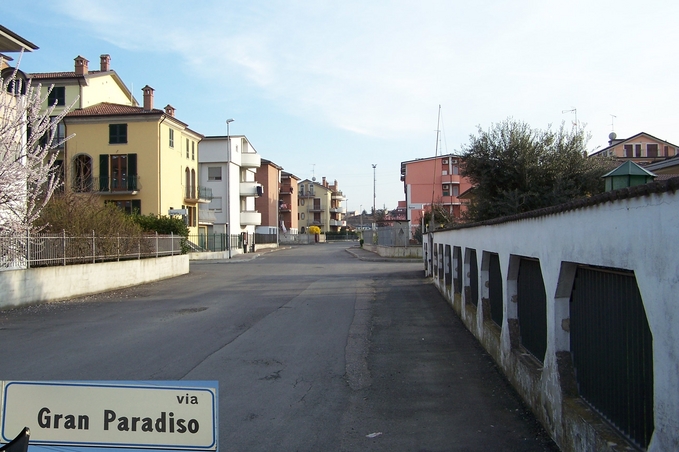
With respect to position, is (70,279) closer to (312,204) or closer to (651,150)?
(651,150)

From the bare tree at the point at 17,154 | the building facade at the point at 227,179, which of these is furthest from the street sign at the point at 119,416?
the building facade at the point at 227,179

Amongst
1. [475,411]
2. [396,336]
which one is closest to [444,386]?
[475,411]

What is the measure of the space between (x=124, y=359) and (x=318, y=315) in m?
5.86

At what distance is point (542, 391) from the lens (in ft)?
19.1

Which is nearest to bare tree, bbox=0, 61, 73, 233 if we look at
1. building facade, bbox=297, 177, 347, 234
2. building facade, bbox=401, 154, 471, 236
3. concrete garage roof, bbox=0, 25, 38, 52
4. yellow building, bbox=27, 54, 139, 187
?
concrete garage roof, bbox=0, 25, 38, 52

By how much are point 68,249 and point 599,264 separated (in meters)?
17.8

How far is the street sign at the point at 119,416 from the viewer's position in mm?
3211

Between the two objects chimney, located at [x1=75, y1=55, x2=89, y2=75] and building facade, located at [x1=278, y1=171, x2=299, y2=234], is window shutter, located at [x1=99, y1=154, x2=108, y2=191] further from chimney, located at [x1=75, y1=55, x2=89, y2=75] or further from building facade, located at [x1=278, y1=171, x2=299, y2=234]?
building facade, located at [x1=278, y1=171, x2=299, y2=234]

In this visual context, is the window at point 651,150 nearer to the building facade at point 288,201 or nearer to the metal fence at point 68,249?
the metal fence at point 68,249

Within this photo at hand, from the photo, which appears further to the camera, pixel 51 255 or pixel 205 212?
pixel 205 212

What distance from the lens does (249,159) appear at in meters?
64.4

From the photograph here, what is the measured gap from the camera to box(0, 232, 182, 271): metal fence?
15888 millimetres

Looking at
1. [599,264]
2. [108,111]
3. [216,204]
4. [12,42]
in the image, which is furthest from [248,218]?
[599,264]

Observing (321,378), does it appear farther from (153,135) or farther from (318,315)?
(153,135)
